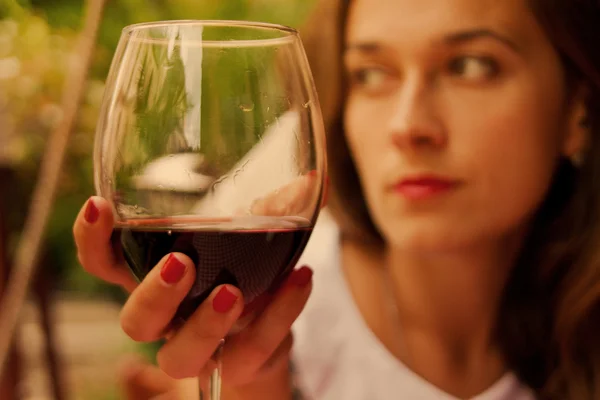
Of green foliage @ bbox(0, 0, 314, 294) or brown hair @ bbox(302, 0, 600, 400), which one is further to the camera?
green foliage @ bbox(0, 0, 314, 294)

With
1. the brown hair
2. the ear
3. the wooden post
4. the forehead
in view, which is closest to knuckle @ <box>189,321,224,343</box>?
the forehead

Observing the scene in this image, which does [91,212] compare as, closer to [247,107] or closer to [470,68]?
[247,107]

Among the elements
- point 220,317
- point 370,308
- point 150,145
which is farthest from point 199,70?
point 370,308

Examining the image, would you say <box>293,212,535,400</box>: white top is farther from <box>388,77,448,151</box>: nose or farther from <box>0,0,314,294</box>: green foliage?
<box>0,0,314,294</box>: green foliage

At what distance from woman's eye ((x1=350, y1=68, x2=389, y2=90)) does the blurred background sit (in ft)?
2.71

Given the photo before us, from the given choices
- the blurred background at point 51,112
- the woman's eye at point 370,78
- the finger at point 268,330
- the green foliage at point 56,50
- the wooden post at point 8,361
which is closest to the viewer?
the finger at point 268,330

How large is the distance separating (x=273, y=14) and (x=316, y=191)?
165 centimetres

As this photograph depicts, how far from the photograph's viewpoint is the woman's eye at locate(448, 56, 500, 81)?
1.08 metres

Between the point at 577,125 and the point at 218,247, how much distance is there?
2.87 ft

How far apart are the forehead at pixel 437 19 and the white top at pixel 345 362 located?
0.44 meters

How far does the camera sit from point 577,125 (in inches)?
48.0

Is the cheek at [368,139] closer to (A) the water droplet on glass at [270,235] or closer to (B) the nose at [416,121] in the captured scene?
(B) the nose at [416,121]

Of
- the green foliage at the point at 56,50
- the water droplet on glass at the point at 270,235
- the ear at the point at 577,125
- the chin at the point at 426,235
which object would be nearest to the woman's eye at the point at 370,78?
the chin at the point at 426,235

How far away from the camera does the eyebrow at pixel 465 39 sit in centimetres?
106
